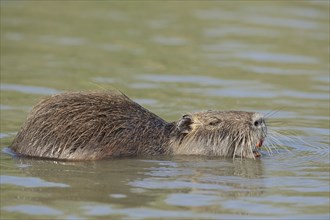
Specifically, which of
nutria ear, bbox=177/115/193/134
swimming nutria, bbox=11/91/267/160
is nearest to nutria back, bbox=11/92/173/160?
swimming nutria, bbox=11/91/267/160

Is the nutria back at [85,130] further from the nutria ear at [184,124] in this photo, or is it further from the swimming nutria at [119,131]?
the nutria ear at [184,124]

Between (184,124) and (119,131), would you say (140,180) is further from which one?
(184,124)

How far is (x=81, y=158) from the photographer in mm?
7945

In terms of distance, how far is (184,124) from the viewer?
8.40 metres

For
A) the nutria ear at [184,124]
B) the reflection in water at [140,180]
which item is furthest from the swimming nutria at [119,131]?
the reflection in water at [140,180]

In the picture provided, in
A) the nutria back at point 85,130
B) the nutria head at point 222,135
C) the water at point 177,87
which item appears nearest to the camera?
the water at point 177,87

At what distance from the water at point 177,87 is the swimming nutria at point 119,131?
0.14m

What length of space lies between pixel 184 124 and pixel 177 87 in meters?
2.69

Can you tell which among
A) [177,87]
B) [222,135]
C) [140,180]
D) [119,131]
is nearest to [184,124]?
[222,135]

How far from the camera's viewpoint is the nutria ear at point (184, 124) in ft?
27.5

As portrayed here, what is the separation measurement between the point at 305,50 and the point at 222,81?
2.07 metres

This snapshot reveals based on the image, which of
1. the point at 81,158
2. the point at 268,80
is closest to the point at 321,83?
the point at 268,80

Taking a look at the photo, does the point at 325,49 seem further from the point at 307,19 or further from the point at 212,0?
the point at 212,0

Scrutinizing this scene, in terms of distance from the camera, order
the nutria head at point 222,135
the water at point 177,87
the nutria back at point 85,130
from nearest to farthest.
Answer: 1. the water at point 177,87
2. the nutria back at point 85,130
3. the nutria head at point 222,135
